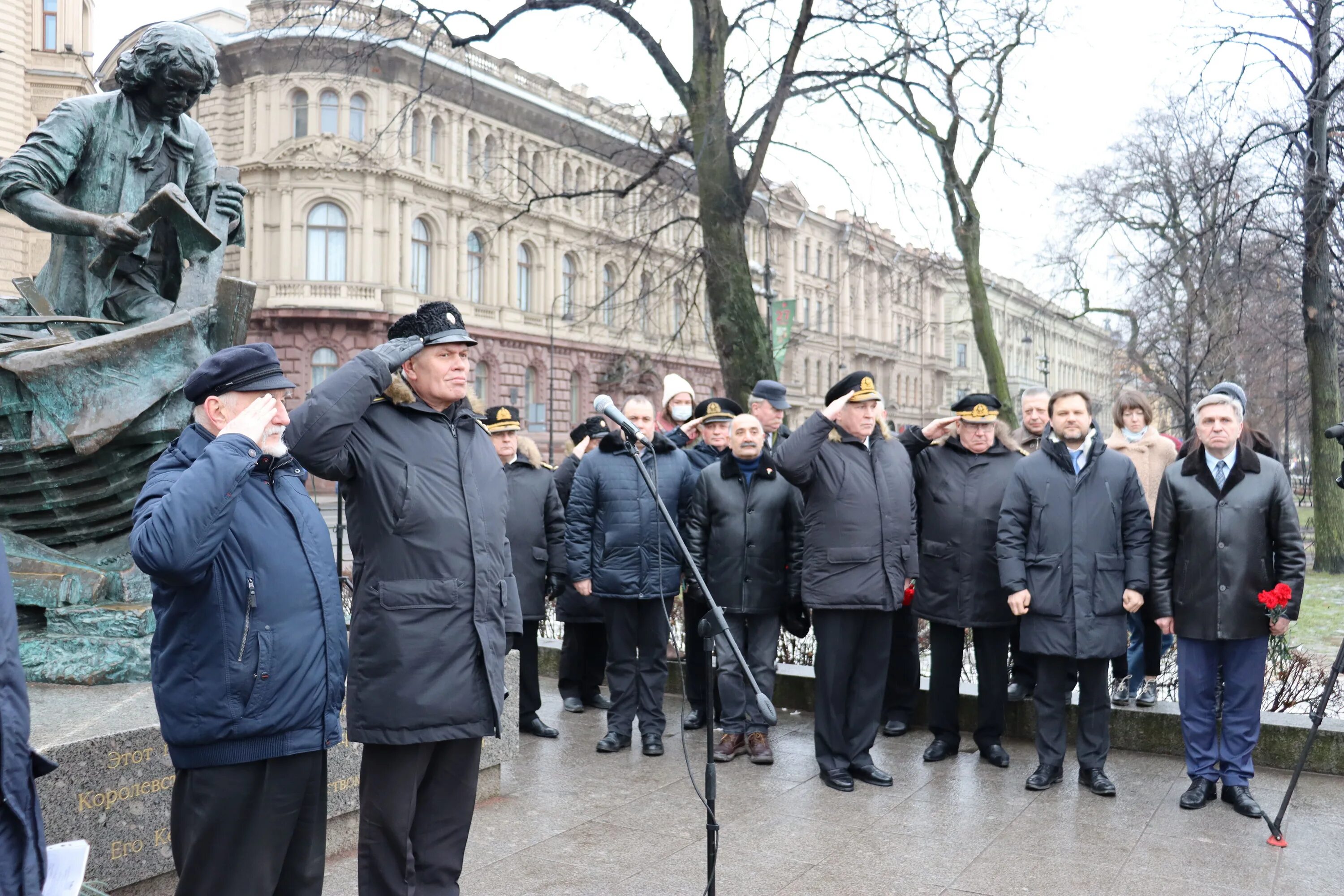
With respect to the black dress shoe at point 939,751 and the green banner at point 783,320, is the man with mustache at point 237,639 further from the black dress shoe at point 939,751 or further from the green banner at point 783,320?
the green banner at point 783,320

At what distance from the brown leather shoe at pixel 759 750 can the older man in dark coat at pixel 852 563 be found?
381 millimetres

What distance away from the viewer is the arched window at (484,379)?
1540 inches

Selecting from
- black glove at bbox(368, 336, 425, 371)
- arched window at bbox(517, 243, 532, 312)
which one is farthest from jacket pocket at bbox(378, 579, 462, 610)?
arched window at bbox(517, 243, 532, 312)

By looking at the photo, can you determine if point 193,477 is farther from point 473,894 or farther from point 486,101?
point 486,101

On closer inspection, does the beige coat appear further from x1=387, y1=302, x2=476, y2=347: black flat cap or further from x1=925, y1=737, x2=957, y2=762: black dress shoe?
x1=387, y1=302, x2=476, y2=347: black flat cap

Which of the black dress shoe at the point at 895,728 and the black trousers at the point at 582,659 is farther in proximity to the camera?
the black trousers at the point at 582,659

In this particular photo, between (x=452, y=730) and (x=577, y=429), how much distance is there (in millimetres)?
5562

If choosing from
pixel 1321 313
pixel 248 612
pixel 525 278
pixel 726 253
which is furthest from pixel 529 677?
pixel 525 278

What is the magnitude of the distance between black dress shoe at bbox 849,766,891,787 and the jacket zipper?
4035mm

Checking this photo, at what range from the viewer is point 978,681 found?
666cm

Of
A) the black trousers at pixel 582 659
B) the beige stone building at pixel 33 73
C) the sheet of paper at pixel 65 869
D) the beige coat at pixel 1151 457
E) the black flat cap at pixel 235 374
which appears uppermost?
the beige stone building at pixel 33 73

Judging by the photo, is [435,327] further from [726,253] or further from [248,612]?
[726,253]

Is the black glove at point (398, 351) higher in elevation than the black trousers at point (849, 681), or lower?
higher

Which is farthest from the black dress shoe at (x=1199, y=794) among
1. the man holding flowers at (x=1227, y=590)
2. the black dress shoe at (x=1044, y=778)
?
the black dress shoe at (x=1044, y=778)
